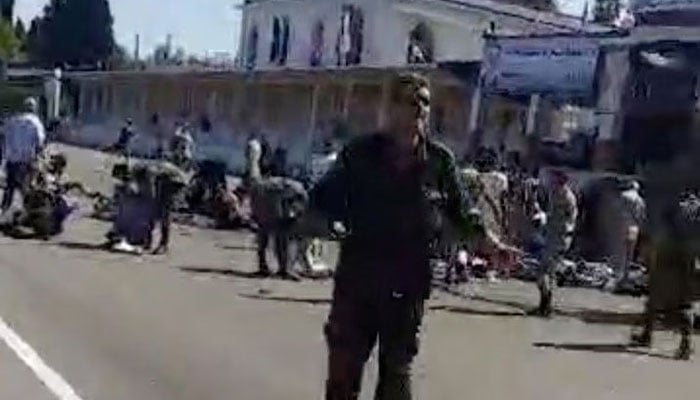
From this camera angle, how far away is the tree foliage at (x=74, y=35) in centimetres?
12075

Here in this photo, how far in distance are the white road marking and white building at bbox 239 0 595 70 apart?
44796 millimetres

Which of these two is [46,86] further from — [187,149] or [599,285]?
[599,285]

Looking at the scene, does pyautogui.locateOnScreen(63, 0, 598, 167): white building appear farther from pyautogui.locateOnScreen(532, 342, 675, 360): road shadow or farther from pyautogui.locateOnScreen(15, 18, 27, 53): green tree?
pyautogui.locateOnScreen(15, 18, 27, 53): green tree

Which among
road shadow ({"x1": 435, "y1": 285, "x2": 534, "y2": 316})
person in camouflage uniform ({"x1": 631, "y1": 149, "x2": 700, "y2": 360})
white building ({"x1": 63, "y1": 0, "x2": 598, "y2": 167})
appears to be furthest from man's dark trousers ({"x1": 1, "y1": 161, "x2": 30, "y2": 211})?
white building ({"x1": 63, "y1": 0, "x2": 598, "y2": 167})

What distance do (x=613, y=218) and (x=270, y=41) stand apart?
51529 millimetres

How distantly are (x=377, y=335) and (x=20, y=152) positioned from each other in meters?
17.6

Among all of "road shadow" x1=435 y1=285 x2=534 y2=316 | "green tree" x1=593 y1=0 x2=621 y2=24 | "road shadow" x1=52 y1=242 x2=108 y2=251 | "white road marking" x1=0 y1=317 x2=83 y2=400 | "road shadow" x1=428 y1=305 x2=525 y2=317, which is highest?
"green tree" x1=593 y1=0 x2=621 y2=24

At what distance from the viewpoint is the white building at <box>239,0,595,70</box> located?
2470 inches

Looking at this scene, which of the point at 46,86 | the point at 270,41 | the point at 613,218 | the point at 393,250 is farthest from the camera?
the point at 46,86

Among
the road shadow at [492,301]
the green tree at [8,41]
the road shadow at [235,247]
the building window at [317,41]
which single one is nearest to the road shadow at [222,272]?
the road shadow at [492,301]

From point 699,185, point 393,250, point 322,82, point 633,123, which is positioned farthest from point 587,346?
point 322,82

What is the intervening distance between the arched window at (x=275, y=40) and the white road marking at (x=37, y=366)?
61037mm

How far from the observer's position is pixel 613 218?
2450 cm

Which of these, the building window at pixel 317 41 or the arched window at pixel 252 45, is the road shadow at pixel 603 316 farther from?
the arched window at pixel 252 45
